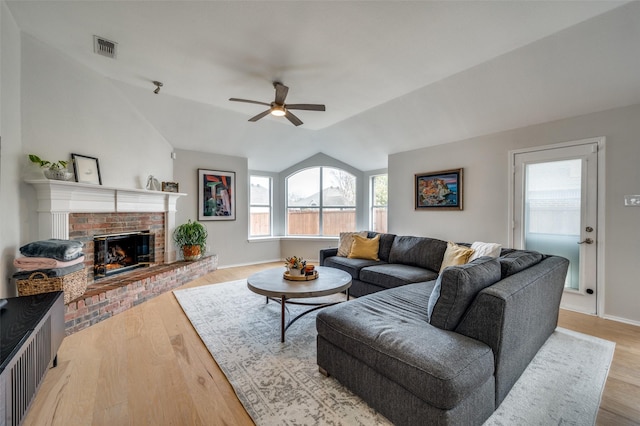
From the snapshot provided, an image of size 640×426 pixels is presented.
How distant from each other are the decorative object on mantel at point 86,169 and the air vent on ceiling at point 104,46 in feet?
4.15

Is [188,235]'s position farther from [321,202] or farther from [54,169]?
[321,202]

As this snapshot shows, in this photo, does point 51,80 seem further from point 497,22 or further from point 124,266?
point 497,22

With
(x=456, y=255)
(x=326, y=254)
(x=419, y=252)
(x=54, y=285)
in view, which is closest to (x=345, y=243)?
(x=326, y=254)

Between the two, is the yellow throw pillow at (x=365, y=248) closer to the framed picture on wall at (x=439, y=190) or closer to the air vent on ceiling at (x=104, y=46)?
the framed picture on wall at (x=439, y=190)

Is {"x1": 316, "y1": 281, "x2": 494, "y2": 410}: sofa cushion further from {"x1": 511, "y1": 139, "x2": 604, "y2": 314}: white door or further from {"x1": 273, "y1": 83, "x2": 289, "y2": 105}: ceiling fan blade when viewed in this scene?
{"x1": 511, "y1": 139, "x2": 604, "y2": 314}: white door

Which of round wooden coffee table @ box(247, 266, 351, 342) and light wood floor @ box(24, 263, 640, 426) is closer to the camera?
light wood floor @ box(24, 263, 640, 426)

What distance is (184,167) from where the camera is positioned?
198 inches

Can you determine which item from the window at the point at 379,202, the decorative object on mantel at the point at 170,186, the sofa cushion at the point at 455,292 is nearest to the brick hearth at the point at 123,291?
the decorative object on mantel at the point at 170,186

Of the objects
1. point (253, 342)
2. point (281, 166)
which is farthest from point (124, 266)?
point (281, 166)

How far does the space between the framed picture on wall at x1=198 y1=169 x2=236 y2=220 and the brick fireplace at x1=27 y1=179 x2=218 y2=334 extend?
531 millimetres

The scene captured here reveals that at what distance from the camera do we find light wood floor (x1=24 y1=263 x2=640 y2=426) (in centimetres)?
165

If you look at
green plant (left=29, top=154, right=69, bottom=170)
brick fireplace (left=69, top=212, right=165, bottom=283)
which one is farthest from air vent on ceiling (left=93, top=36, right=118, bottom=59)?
brick fireplace (left=69, top=212, right=165, bottom=283)

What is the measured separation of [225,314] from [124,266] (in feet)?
6.49

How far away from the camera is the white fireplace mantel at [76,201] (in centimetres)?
283
